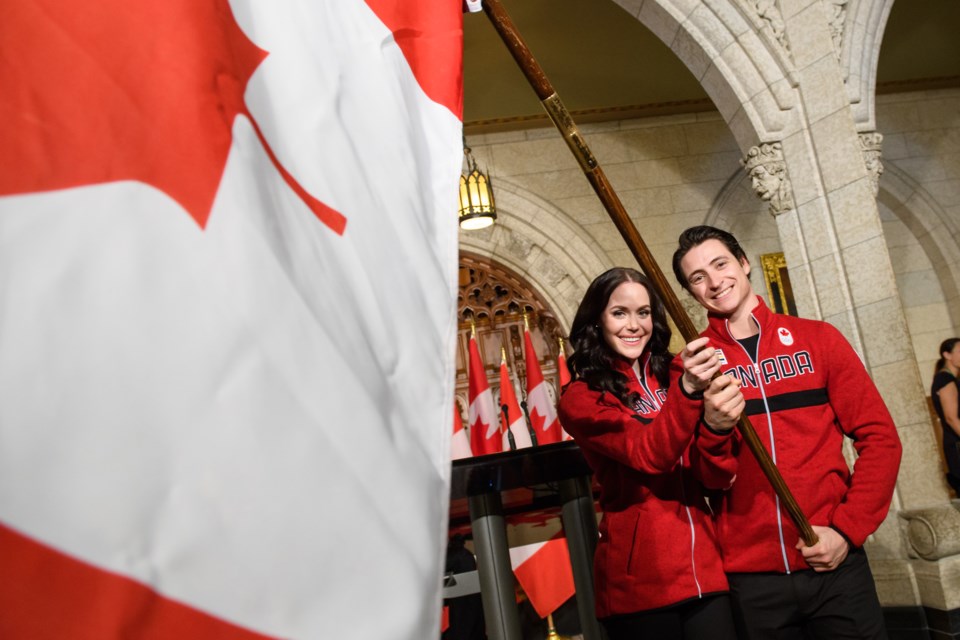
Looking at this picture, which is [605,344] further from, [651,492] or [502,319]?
[502,319]

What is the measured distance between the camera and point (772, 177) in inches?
177

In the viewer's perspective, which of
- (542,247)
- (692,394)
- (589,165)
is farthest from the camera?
(542,247)

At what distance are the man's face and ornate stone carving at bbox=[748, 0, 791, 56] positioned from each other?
11.1ft

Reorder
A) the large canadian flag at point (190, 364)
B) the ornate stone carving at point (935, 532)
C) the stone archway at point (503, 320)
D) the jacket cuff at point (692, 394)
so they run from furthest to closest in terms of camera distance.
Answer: the stone archway at point (503, 320)
the ornate stone carving at point (935, 532)
the jacket cuff at point (692, 394)
the large canadian flag at point (190, 364)

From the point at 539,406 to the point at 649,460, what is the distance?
4966 mm

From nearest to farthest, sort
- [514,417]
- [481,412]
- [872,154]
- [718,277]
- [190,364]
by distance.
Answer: [190,364] → [718,277] → [872,154] → [514,417] → [481,412]

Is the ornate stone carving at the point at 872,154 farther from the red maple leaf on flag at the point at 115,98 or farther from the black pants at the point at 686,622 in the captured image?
the red maple leaf on flag at the point at 115,98

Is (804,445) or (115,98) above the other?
(115,98)

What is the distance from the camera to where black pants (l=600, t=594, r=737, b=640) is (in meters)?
1.50

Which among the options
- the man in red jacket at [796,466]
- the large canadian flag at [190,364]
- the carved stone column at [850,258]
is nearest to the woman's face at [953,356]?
the carved stone column at [850,258]

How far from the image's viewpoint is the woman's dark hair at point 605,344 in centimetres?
169

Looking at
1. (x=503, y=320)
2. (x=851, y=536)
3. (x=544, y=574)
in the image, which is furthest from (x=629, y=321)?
(x=503, y=320)

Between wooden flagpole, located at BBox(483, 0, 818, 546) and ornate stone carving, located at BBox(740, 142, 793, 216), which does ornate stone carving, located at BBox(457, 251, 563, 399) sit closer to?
ornate stone carving, located at BBox(740, 142, 793, 216)

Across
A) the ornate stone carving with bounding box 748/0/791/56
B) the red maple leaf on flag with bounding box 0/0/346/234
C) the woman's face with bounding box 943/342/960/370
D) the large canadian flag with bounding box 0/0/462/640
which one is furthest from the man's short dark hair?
the woman's face with bounding box 943/342/960/370
